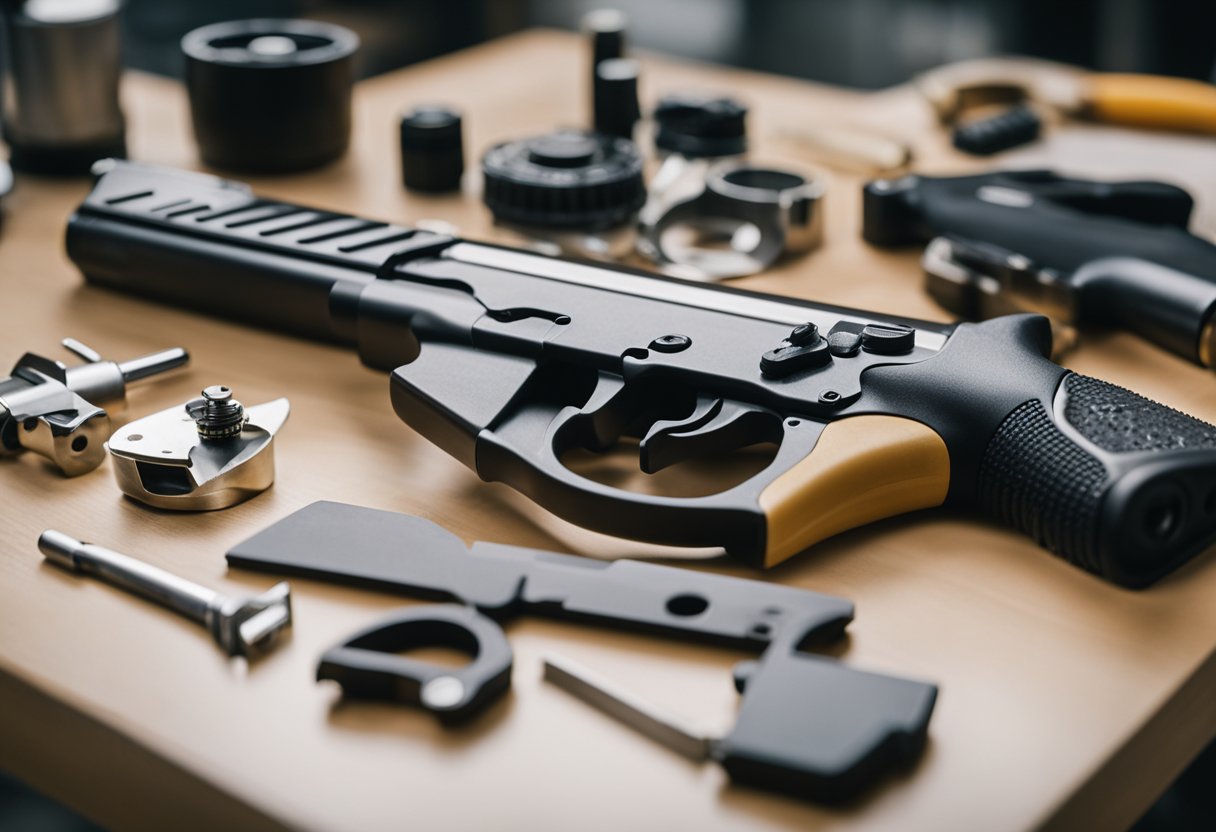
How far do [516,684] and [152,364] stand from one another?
31 cm

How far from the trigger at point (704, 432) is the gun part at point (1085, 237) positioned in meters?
0.24

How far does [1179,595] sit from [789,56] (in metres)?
1.88

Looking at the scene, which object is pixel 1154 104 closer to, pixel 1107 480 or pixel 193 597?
pixel 1107 480

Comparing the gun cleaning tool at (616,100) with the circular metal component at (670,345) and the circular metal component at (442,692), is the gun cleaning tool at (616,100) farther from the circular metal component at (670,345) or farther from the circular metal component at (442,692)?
the circular metal component at (442,692)

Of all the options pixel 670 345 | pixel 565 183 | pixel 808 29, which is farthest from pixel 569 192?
pixel 808 29

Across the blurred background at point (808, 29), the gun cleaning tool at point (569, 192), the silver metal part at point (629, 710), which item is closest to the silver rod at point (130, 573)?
the silver metal part at point (629, 710)

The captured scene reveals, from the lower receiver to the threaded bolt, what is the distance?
74 mm

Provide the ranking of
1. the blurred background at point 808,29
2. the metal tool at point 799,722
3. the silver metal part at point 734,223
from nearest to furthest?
1. the metal tool at point 799,722
2. the silver metal part at point 734,223
3. the blurred background at point 808,29

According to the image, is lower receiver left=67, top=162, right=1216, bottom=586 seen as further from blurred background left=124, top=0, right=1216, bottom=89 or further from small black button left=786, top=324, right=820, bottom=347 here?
blurred background left=124, top=0, right=1216, bottom=89

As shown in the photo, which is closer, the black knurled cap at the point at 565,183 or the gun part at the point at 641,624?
the gun part at the point at 641,624

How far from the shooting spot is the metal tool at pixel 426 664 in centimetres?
42

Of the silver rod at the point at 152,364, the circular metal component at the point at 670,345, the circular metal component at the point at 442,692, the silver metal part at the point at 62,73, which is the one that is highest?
the silver metal part at the point at 62,73

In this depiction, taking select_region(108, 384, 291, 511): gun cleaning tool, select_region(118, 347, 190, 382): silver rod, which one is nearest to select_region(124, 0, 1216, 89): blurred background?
select_region(118, 347, 190, 382): silver rod

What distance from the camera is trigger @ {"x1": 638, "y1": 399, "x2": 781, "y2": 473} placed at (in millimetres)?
535
